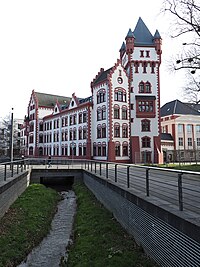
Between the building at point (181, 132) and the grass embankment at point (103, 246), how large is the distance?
150ft

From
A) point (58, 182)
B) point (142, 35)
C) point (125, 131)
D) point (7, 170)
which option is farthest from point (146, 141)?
point (7, 170)

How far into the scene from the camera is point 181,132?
5988 centimetres

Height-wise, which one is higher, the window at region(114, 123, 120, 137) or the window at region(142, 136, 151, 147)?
the window at region(114, 123, 120, 137)

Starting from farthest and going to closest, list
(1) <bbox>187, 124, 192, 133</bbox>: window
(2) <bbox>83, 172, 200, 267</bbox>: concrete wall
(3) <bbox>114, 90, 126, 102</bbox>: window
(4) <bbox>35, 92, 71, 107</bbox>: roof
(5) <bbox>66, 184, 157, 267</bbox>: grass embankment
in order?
1. (4) <bbox>35, 92, 71, 107</bbox>: roof
2. (1) <bbox>187, 124, 192, 133</bbox>: window
3. (3) <bbox>114, 90, 126, 102</bbox>: window
4. (5) <bbox>66, 184, 157, 267</bbox>: grass embankment
5. (2) <bbox>83, 172, 200, 267</bbox>: concrete wall

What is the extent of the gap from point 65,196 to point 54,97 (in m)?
54.4

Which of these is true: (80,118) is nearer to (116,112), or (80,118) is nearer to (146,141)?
(116,112)

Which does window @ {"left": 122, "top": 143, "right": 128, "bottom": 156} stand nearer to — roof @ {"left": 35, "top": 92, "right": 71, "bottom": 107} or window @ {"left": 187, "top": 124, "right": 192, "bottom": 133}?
window @ {"left": 187, "top": 124, "right": 192, "bottom": 133}

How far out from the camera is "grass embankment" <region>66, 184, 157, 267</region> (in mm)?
6509

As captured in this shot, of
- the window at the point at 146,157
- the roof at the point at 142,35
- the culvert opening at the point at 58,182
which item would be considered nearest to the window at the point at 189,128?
the window at the point at 146,157

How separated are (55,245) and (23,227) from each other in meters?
1.83

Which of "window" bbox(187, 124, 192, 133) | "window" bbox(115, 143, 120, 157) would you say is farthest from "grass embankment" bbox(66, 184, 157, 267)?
"window" bbox(187, 124, 192, 133)

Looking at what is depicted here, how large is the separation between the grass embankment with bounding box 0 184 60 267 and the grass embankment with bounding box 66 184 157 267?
5.16 feet

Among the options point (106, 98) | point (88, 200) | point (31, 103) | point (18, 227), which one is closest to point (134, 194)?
point (18, 227)

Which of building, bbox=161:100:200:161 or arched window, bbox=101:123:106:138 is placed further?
building, bbox=161:100:200:161
